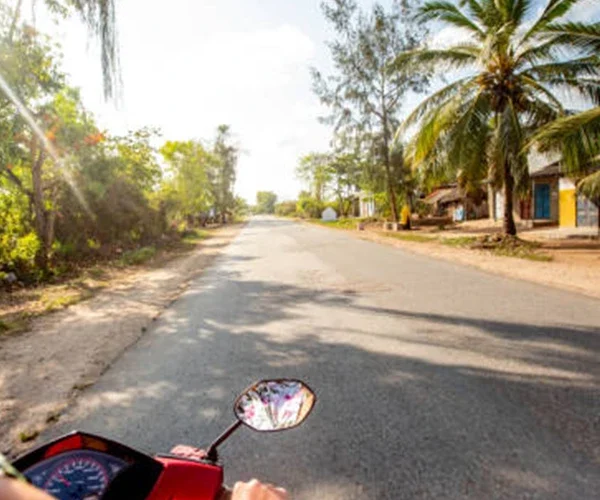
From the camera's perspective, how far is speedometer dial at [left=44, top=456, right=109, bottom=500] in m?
1.14

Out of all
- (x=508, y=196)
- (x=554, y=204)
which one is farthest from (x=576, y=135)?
(x=554, y=204)

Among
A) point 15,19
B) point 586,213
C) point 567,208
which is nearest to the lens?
point 15,19

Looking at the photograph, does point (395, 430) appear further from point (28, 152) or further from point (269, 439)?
point (28, 152)

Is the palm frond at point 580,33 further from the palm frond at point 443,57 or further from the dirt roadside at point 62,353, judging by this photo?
the dirt roadside at point 62,353

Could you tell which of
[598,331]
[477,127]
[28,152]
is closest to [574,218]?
[477,127]

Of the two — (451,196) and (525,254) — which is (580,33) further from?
(451,196)

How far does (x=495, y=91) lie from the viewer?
1455 centimetres

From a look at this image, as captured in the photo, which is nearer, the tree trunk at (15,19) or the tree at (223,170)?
the tree trunk at (15,19)

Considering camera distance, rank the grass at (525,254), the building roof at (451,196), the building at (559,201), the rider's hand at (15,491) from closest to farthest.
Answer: the rider's hand at (15,491), the grass at (525,254), the building at (559,201), the building roof at (451,196)

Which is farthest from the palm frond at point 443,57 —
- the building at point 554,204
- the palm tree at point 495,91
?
the building at point 554,204

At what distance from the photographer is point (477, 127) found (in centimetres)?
1456

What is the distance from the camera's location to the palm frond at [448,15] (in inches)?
563

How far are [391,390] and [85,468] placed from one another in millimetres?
2849

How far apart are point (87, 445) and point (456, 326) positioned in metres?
5.00
